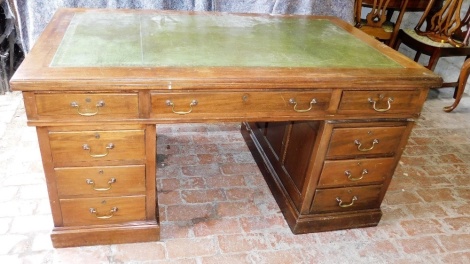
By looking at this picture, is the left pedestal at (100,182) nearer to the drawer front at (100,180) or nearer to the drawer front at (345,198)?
the drawer front at (100,180)

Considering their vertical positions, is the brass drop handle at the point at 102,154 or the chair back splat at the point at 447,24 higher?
the chair back splat at the point at 447,24

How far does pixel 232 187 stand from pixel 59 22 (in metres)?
1.24

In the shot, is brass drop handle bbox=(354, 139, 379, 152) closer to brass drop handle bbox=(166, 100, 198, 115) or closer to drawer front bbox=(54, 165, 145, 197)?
brass drop handle bbox=(166, 100, 198, 115)

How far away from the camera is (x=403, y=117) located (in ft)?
5.67

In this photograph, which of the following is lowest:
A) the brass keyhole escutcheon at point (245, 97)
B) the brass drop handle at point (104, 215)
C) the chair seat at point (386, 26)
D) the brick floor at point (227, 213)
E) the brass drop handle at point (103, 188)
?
the brick floor at point (227, 213)

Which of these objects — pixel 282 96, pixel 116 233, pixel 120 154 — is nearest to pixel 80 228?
pixel 116 233

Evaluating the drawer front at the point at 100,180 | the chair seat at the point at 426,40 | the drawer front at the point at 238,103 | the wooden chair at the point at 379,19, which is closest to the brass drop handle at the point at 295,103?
the drawer front at the point at 238,103

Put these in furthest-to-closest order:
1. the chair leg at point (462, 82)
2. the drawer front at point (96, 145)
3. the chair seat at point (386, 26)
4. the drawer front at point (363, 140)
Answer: the chair seat at point (386, 26)
the chair leg at point (462, 82)
the drawer front at point (363, 140)
the drawer front at point (96, 145)

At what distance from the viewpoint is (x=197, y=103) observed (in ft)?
4.81

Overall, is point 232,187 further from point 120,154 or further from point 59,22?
point 59,22

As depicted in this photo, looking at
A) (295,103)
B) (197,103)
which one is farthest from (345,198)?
(197,103)

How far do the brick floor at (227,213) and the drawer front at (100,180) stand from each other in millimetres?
311

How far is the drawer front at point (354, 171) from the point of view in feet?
5.90

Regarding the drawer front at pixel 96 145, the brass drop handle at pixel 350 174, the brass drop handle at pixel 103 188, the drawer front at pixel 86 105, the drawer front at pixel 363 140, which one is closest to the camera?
the drawer front at pixel 86 105
